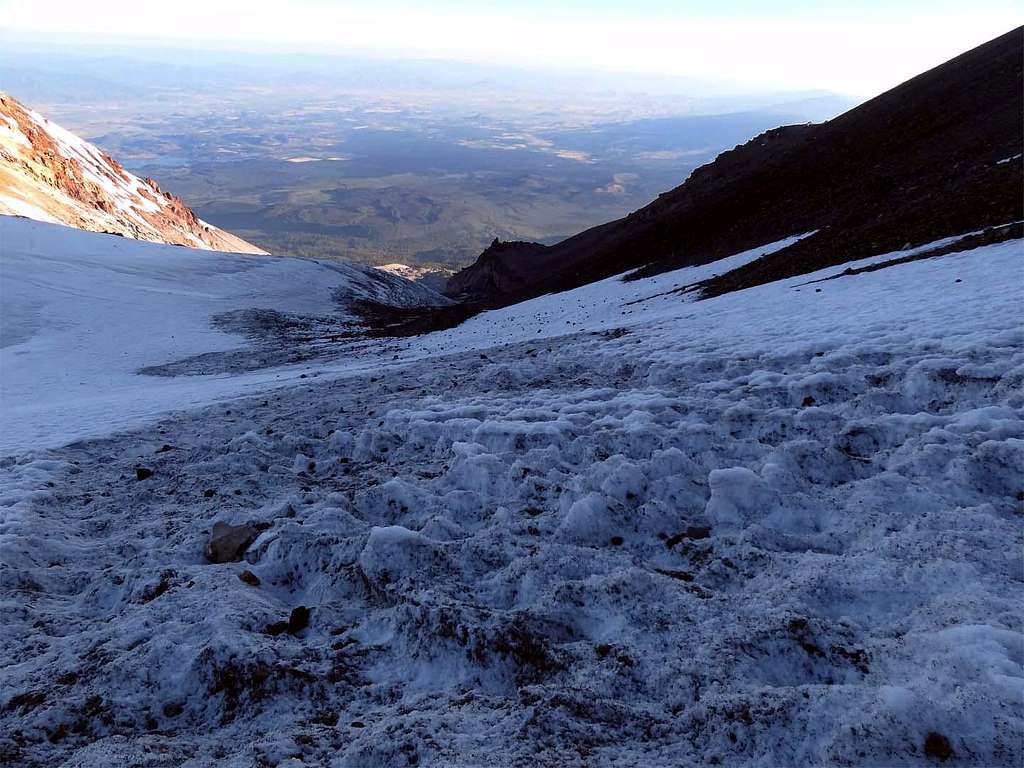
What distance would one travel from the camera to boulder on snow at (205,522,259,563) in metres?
6.07

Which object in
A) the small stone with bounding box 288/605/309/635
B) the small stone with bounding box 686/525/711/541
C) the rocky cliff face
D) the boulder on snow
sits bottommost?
the small stone with bounding box 686/525/711/541

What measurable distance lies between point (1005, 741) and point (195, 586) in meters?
5.88

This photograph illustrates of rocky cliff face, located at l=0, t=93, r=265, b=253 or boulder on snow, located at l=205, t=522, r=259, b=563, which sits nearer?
boulder on snow, located at l=205, t=522, r=259, b=563

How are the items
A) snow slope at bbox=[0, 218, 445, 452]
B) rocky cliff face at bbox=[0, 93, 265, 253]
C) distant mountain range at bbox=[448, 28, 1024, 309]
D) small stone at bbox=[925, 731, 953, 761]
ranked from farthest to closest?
rocky cliff face at bbox=[0, 93, 265, 253] < distant mountain range at bbox=[448, 28, 1024, 309] < snow slope at bbox=[0, 218, 445, 452] < small stone at bbox=[925, 731, 953, 761]

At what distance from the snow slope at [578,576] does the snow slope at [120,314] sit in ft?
19.3

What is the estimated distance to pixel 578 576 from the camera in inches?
202

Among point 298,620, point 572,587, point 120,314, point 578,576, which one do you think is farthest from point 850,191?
point 120,314

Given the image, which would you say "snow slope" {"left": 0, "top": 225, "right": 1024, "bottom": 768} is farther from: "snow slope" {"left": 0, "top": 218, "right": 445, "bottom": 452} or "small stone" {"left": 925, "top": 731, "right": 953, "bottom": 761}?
"snow slope" {"left": 0, "top": 218, "right": 445, "bottom": 452}

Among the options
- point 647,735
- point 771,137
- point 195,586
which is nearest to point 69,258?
point 195,586

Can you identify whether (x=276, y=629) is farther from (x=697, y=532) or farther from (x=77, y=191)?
(x=77, y=191)

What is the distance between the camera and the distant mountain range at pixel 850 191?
1723 cm

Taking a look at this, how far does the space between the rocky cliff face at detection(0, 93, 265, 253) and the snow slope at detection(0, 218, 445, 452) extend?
1384cm

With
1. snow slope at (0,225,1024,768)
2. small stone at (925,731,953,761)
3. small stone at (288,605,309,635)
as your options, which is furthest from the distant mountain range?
small stone at (288,605,309,635)

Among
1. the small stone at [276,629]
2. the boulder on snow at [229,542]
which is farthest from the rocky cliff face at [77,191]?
the small stone at [276,629]
